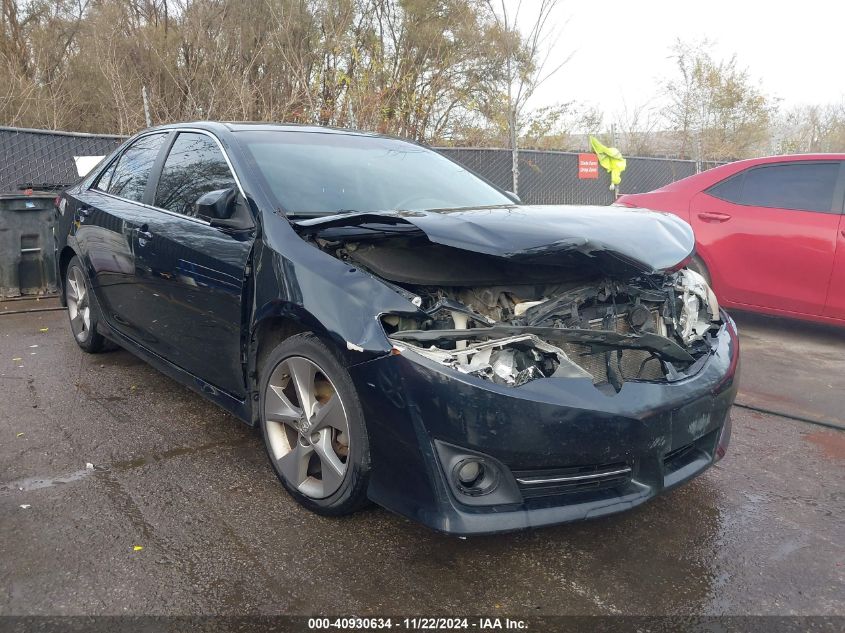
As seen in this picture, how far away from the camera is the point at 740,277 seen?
Result: 5543 mm

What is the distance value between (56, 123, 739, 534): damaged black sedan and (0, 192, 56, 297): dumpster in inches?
168

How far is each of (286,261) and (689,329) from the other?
1.69 meters

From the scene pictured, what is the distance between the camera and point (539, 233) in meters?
2.42

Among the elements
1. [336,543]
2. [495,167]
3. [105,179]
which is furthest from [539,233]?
[495,167]

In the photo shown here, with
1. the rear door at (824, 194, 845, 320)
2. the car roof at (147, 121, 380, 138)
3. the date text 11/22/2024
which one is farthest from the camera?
the rear door at (824, 194, 845, 320)

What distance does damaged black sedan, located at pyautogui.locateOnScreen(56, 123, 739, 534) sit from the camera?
6.97 feet

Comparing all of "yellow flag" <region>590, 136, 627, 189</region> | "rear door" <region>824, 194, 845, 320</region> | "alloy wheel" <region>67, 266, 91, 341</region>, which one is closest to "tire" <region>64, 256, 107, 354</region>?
"alloy wheel" <region>67, 266, 91, 341</region>

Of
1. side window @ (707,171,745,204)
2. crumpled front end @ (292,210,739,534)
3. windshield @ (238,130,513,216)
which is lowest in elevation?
crumpled front end @ (292,210,739,534)

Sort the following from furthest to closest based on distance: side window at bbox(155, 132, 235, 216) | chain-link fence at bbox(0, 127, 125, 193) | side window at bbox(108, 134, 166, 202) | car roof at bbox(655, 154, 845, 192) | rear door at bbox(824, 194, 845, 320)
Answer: chain-link fence at bbox(0, 127, 125, 193) → car roof at bbox(655, 154, 845, 192) → rear door at bbox(824, 194, 845, 320) → side window at bbox(108, 134, 166, 202) → side window at bbox(155, 132, 235, 216)

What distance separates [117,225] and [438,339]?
2606 millimetres

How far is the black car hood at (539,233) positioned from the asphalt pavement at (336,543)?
39.9 inches

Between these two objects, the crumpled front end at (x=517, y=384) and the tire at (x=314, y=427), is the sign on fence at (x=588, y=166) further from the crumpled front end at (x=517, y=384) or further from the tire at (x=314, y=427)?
the tire at (x=314, y=427)

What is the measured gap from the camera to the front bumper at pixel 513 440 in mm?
2080

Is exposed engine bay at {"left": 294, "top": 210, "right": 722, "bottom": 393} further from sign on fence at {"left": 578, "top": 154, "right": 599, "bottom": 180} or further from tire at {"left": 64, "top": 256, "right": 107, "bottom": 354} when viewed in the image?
sign on fence at {"left": 578, "top": 154, "right": 599, "bottom": 180}
